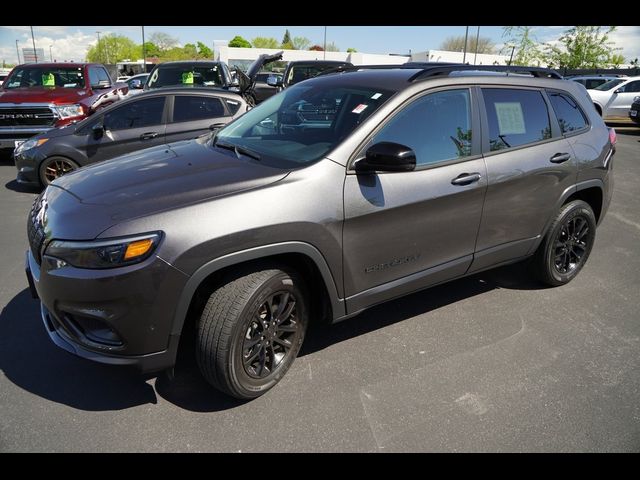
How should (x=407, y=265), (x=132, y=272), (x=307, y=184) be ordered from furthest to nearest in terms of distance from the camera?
(x=407, y=265) < (x=307, y=184) < (x=132, y=272)

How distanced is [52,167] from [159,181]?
5.35m

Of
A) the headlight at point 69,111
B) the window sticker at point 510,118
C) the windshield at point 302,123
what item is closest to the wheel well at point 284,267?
the windshield at point 302,123

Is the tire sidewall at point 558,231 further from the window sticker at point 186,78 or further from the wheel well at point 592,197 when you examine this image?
the window sticker at point 186,78

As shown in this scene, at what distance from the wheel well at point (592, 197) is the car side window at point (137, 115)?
551 centimetres

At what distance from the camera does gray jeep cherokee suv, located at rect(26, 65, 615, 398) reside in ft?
7.55

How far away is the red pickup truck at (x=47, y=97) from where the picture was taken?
8609mm

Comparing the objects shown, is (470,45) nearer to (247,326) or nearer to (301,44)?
(301,44)

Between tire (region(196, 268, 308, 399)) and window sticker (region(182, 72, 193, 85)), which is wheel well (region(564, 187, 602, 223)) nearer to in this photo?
tire (region(196, 268, 308, 399))

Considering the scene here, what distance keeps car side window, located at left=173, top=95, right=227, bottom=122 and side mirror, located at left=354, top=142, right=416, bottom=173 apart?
15.8ft
